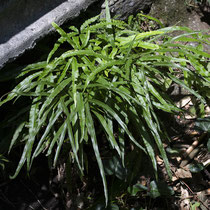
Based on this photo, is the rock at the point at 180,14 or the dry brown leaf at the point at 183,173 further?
the rock at the point at 180,14

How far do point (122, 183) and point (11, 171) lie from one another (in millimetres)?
715

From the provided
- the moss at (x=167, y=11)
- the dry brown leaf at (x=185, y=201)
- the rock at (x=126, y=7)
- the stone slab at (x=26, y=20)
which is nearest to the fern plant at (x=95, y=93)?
the stone slab at (x=26, y=20)

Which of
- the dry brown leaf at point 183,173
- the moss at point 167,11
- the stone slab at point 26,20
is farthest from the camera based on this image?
the moss at point 167,11

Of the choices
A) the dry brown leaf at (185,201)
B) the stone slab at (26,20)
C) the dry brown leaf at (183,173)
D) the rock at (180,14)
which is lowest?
the dry brown leaf at (185,201)

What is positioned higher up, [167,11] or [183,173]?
[167,11]

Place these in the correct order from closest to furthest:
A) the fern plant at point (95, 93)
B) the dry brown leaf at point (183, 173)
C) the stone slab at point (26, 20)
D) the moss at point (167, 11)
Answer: the fern plant at point (95, 93)
the stone slab at point (26, 20)
the dry brown leaf at point (183, 173)
the moss at point (167, 11)

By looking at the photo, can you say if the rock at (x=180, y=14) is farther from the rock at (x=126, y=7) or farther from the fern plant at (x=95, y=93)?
the fern plant at (x=95, y=93)

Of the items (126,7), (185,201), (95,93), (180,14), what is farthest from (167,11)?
(185,201)

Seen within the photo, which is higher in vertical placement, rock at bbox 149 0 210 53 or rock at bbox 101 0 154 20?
rock at bbox 101 0 154 20

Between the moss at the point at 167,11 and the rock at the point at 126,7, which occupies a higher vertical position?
the rock at the point at 126,7

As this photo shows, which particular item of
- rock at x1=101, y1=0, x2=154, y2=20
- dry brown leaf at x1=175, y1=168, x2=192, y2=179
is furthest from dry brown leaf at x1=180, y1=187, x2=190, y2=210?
rock at x1=101, y1=0, x2=154, y2=20

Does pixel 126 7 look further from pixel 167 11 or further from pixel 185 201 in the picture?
pixel 185 201

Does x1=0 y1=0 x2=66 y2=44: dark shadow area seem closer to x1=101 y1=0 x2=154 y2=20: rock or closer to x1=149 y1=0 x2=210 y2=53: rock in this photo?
x1=101 y1=0 x2=154 y2=20: rock

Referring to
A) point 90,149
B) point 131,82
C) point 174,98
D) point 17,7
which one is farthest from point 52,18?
point 174,98
